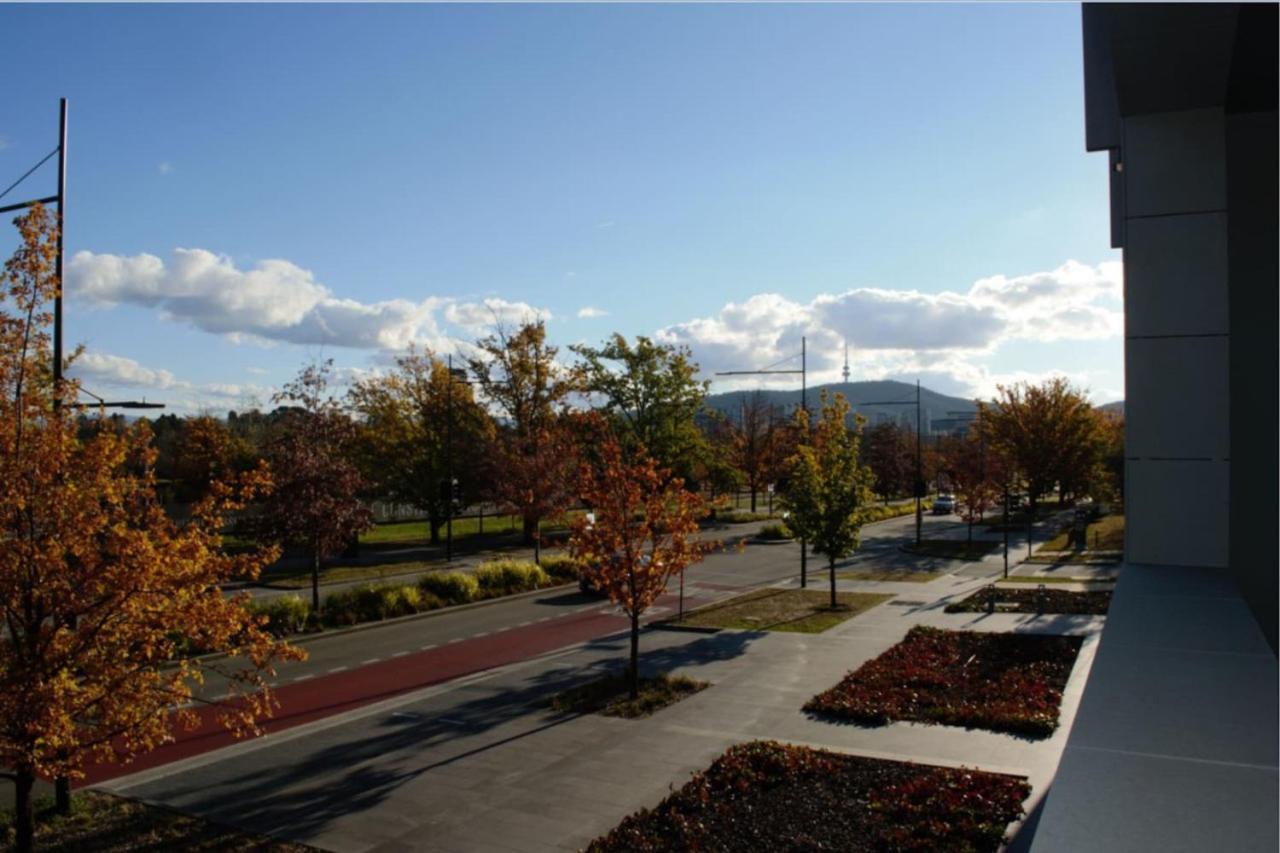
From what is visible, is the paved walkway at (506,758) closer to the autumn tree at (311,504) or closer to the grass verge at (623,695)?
the grass verge at (623,695)

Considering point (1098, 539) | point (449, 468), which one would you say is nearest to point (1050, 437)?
point (1098, 539)

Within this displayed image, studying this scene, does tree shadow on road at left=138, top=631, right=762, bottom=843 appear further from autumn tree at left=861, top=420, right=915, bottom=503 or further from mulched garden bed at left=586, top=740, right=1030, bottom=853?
autumn tree at left=861, top=420, right=915, bottom=503

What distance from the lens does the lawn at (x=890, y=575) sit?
94.2 feet

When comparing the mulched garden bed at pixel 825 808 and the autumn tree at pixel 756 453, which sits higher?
the autumn tree at pixel 756 453

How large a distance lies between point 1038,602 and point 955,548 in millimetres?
16275

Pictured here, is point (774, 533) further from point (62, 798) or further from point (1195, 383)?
point (1195, 383)

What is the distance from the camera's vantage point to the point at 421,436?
1603 inches

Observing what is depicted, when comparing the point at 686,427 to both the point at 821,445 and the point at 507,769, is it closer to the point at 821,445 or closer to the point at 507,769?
the point at 821,445

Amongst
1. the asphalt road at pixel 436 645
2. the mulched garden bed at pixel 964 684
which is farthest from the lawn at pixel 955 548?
the mulched garden bed at pixel 964 684

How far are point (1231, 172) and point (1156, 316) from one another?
99 centimetres

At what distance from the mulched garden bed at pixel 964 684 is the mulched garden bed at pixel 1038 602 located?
336cm

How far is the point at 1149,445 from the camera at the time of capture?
595 centimetres

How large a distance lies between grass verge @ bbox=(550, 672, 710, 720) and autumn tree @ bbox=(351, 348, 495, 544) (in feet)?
75.4

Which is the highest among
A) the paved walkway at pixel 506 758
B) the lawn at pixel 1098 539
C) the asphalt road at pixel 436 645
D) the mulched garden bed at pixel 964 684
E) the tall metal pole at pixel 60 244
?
the tall metal pole at pixel 60 244
